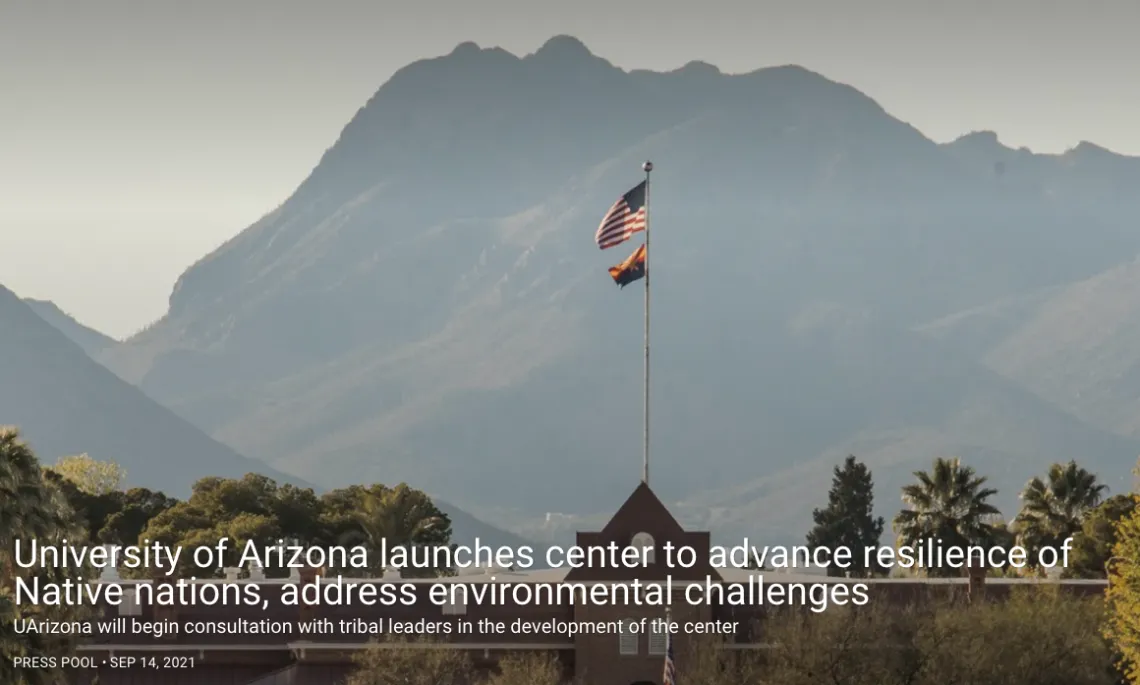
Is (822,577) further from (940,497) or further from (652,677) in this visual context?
(940,497)

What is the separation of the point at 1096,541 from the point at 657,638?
35.5m

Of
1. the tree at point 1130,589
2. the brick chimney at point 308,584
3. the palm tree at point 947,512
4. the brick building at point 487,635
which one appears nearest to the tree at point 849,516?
the palm tree at point 947,512

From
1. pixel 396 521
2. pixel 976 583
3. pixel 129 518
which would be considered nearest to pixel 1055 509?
pixel 976 583

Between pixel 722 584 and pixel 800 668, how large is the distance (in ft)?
47.4

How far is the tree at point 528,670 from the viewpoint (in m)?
79.7

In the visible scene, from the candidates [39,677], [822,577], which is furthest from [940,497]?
[39,677]

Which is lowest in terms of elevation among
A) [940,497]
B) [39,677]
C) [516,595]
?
[39,677]

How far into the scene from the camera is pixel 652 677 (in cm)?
8694

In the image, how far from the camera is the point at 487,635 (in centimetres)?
8806

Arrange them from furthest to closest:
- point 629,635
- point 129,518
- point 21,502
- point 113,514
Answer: point 129,518 → point 113,514 → point 629,635 → point 21,502

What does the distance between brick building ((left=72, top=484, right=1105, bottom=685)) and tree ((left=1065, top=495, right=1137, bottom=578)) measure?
25.0 meters

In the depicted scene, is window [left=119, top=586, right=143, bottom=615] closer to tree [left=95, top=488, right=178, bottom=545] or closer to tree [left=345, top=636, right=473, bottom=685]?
tree [left=345, top=636, right=473, bottom=685]

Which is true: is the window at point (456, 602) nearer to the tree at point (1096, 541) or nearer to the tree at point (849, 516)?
the tree at point (1096, 541)

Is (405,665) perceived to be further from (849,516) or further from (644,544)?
(849,516)
